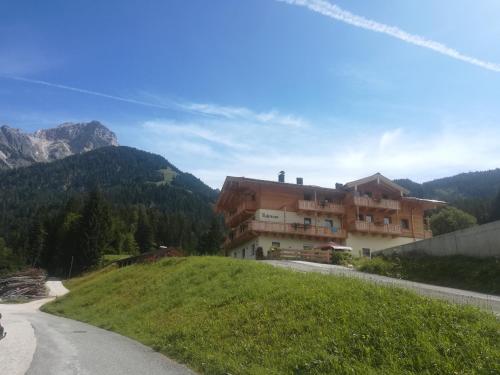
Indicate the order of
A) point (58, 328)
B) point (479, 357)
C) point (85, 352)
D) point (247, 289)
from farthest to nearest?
point (58, 328) → point (247, 289) → point (85, 352) → point (479, 357)

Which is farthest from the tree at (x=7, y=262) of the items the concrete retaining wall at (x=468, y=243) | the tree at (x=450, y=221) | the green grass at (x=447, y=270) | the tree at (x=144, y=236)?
the tree at (x=450, y=221)

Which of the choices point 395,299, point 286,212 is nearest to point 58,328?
point 395,299

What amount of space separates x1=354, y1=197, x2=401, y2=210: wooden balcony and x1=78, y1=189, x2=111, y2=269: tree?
39.1 meters

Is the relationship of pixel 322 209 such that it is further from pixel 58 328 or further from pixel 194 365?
pixel 194 365

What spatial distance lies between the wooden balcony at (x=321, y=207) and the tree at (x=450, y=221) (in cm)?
2096

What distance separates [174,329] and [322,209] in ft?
113

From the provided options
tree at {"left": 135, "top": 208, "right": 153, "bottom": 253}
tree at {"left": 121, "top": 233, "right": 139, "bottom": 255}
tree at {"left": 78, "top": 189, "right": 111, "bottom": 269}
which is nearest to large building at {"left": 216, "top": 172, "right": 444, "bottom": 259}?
tree at {"left": 78, "top": 189, "right": 111, "bottom": 269}

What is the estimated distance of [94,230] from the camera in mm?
69562

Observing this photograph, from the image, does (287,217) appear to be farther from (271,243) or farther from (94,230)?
(94,230)

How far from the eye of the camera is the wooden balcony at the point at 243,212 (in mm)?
48125

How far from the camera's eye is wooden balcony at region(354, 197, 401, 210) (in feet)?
160

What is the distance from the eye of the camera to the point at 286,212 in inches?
1884

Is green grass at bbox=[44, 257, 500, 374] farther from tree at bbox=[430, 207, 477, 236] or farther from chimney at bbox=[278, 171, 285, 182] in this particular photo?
tree at bbox=[430, 207, 477, 236]

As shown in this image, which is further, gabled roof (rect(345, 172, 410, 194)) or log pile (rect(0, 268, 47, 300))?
gabled roof (rect(345, 172, 410, 194))
